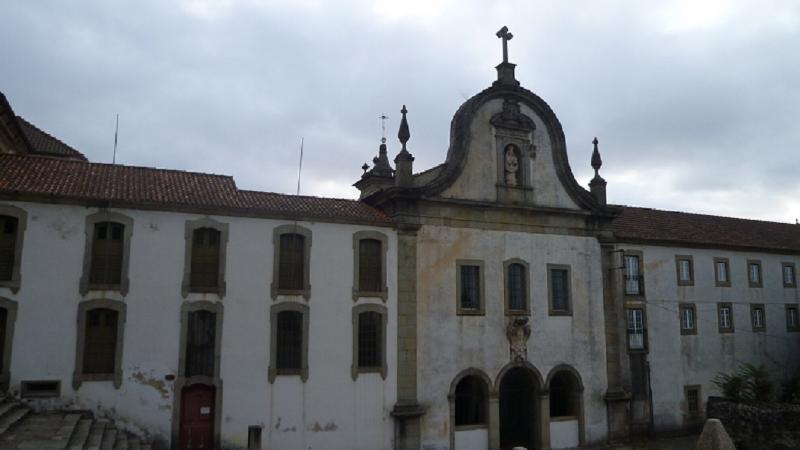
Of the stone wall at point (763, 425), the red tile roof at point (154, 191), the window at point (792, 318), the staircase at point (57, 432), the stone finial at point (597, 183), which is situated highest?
the stone finial at point (597, 183)

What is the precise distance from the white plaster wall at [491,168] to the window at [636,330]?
233 inches

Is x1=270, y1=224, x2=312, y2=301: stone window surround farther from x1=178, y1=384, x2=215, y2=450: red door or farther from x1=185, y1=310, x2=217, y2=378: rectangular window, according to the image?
x1=178, y1=384, x2=215, y2=450: red door

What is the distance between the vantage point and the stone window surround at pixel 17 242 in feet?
60.8

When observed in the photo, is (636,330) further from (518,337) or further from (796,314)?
(796,314)

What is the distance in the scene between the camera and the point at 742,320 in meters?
32.0

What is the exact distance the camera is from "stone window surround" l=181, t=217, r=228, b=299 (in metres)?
20.4

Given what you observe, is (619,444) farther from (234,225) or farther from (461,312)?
(234,225)

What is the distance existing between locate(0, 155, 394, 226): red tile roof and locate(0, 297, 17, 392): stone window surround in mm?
3214

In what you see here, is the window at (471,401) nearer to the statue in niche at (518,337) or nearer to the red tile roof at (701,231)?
the statue in niche at (518,337)

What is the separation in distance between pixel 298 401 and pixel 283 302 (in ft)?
11.1

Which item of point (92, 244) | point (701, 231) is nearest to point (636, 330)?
point (701, 231)

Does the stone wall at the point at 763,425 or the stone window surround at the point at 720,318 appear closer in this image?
the stone wall at the point at 763,425

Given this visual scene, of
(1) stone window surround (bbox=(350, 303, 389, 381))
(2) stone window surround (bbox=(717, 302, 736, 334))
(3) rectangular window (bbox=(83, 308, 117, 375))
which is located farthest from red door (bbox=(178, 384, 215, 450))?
(2) stone window surround (bbox=(717, 302, 736, 334))

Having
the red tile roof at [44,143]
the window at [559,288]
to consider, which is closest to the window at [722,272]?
the window at [559,288]
